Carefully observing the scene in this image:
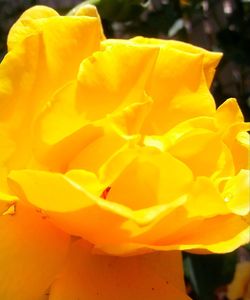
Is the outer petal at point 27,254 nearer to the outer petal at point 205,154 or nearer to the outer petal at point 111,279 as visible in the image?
the outer petal at point 111,279

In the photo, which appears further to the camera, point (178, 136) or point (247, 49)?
point (247, 49)

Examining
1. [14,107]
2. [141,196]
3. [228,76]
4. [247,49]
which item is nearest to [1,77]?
[14,107]

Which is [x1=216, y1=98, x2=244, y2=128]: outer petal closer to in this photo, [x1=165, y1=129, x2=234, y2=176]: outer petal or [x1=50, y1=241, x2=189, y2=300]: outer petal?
[x1=165, y1=129, x2=234, y2=176]: outer petal

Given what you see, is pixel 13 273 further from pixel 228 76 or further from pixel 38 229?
pixel 228 76

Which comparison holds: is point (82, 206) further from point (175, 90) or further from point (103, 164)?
point (175, 90)

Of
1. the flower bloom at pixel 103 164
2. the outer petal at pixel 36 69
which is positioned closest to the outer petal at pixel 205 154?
the flower bloom at pixel 103 164

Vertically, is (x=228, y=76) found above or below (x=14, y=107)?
below

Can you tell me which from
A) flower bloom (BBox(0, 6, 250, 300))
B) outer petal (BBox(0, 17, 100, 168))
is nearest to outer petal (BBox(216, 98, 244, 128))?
flower bloom (BBox(0, 6, 250, 300))
